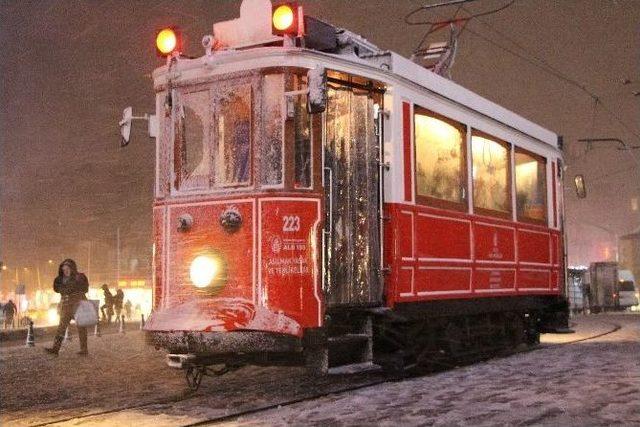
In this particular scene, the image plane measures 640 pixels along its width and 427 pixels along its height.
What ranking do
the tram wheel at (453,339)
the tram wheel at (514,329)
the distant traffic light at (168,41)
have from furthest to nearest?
the tram wheel at (514,329)
the tram wheel at (453,339)
the distant traffic light at (168,41)

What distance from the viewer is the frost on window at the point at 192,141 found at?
8297 millimetres

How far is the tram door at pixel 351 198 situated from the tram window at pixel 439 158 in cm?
85

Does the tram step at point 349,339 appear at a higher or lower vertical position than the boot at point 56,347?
higher

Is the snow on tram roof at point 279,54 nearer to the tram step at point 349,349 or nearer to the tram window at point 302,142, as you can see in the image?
the tram window at point 302,142

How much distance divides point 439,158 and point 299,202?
263cm

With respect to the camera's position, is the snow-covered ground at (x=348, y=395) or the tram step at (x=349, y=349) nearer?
the snow-covered ground at (x=348, y=395)

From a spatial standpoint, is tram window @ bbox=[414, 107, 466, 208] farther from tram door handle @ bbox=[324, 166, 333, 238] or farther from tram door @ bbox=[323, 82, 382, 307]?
tram door handle @ bbox=[324, 166, 333, 238]

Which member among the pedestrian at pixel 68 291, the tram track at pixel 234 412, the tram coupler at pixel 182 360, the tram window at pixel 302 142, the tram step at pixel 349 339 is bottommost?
the tram track at pixel 234 412

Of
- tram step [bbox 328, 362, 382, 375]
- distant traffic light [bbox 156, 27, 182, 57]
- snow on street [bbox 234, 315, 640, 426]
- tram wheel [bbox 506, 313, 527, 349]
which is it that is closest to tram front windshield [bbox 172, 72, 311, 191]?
distant traffic light [bbox 156, 27, 182, 57]

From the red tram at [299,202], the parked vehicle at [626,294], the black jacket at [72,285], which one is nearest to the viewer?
the red tram at [299,202]

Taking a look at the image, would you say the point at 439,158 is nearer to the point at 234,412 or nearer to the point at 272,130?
the point at 272,130

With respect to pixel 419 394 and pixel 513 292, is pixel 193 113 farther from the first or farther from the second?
pixel 513 292

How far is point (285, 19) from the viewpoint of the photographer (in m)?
7.86

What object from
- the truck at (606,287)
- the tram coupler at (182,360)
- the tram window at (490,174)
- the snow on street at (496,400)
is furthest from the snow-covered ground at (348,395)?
the truck at (606,287)
